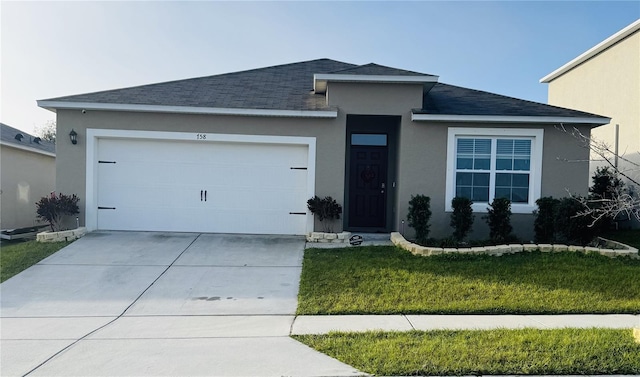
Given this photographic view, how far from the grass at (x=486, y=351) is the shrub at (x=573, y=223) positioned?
393cm

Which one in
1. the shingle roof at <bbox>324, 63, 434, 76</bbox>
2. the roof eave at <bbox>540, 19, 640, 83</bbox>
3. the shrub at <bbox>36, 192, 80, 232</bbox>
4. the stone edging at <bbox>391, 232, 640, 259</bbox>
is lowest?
the stone edging at <bbox>391, 232, 640, 259</bbox>

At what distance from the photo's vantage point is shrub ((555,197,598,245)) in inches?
313

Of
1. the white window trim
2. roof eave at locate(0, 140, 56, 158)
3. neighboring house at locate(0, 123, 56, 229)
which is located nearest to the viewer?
the white window trim

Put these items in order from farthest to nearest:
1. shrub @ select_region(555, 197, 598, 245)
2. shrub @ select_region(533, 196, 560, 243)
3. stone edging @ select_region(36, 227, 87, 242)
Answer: stone edging @ select_region(36, 227, 87, 242) → shrub @ select_region(533, 196, 560, 243) → shrub @ select_region(555, 197, 598, 245)

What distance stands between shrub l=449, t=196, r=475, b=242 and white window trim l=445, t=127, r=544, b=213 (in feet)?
2.29

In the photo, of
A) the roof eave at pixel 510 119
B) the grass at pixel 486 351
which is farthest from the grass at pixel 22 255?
the roof eave at pixel 510 119

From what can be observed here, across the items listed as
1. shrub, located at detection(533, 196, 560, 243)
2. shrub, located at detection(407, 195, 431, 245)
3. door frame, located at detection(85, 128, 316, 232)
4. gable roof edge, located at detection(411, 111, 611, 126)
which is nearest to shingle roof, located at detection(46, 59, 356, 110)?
door frame, located at detection(85, 128, 316, 232)

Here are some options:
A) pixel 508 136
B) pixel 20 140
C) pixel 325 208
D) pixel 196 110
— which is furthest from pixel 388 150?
pixel 20 140

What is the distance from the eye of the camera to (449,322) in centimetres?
491

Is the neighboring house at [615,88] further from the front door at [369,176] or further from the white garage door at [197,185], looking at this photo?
the white garage door at [197,185]

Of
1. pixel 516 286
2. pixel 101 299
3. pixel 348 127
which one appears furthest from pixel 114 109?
pixel 516 286

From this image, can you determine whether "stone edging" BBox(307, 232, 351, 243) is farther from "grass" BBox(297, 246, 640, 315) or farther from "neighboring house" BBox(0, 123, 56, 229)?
"neighboring house" BBox(0, 123, 56, 229)

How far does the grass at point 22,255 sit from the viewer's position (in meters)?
6.95

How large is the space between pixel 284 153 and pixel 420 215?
3602mm
